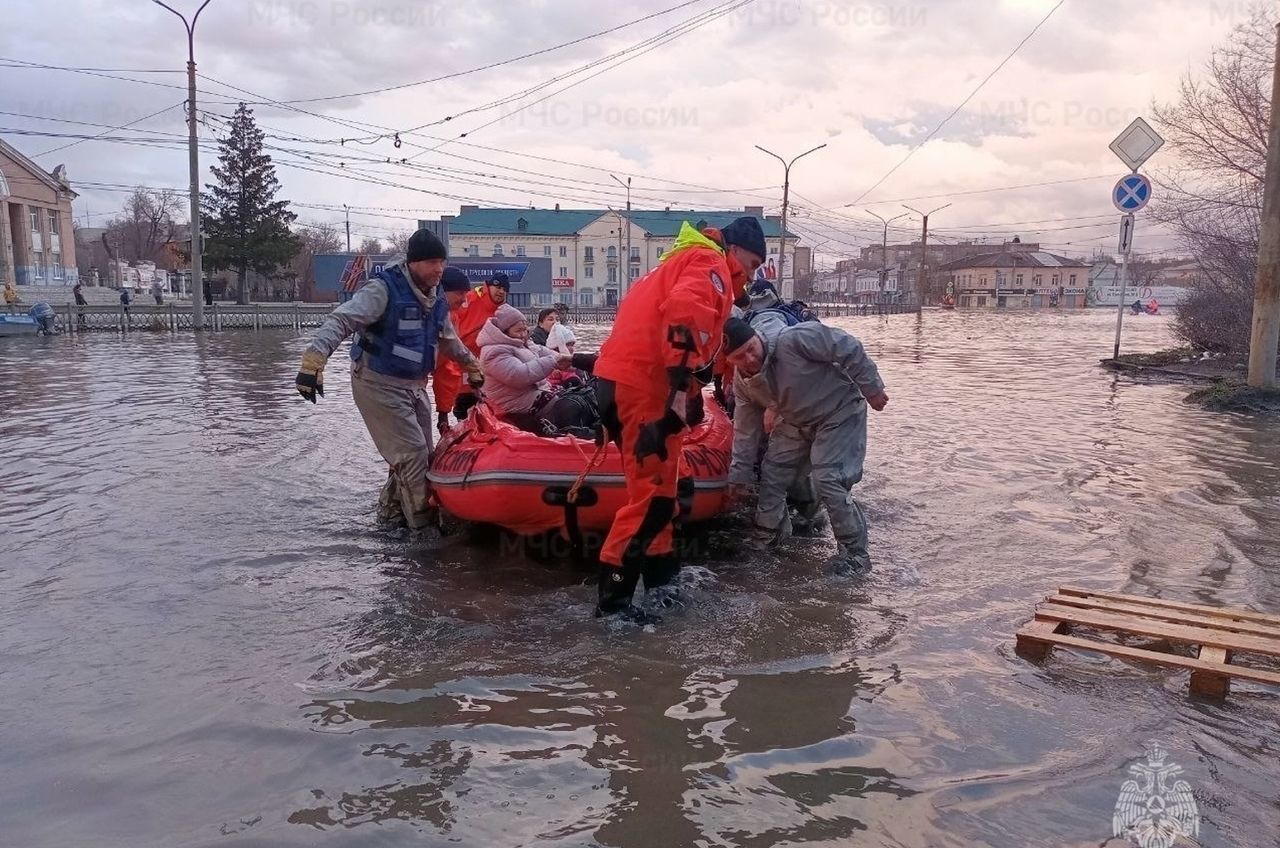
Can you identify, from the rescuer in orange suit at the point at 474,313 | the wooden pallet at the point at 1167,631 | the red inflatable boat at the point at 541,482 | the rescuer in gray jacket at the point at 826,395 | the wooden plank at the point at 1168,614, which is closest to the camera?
the wooden pallet at the point at 1167,631

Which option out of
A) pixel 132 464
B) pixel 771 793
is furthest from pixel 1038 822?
pixel 132 464

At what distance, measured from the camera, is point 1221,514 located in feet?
21.0

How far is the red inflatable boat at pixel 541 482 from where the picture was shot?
5.13 m

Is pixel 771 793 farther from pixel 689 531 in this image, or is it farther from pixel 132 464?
pixel 132 464

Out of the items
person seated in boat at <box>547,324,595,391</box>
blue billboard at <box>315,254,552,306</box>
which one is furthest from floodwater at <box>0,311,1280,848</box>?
blue billboard at <box>315,254,552,306</box>

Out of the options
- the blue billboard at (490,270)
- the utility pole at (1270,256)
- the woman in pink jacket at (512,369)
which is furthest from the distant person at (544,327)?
the blue billboard at (490,270)

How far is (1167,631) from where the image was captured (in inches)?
148

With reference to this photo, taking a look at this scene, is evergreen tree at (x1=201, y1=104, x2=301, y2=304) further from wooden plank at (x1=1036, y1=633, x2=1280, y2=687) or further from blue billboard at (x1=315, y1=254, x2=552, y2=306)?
wooden plank at (x1=1036, y1=633, x2=1280, y2=687)

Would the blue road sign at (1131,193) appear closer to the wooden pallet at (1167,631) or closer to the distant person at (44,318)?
the wooden pallet at (1167,631)

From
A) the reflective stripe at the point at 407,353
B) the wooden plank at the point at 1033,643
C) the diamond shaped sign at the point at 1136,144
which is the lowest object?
the wooden plank at the point at 1033,643

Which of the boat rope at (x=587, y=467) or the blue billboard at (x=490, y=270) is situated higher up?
the blue billboard at (x=490, y=270)

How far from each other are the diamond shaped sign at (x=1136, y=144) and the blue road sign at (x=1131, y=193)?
0.72 ft

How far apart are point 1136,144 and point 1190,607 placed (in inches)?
506

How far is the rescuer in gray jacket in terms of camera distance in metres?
4.99
